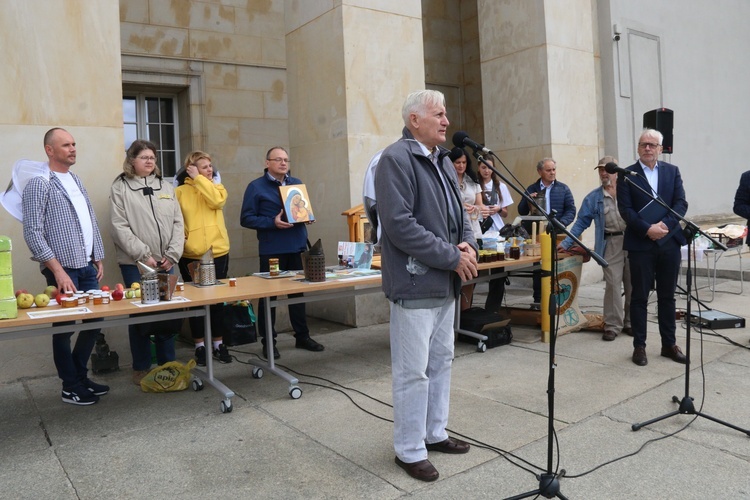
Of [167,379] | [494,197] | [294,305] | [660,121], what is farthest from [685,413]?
[660,121]

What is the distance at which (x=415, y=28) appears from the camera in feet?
26.9

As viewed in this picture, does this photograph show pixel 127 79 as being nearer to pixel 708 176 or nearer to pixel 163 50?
pixel 163 50

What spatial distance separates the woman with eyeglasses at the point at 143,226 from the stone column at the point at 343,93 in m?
2.45

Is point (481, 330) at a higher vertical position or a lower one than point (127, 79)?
lower

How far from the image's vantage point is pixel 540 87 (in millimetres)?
9828

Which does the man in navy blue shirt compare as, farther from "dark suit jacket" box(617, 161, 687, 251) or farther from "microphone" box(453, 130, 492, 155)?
"microphone" box(453, 130, 492, 155)

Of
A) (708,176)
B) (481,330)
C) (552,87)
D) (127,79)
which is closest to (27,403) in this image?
(481,330)

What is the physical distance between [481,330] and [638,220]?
6.17 ft

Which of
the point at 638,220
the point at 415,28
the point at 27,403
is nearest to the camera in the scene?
the point at 27,403

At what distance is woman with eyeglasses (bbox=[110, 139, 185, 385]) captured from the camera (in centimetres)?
538

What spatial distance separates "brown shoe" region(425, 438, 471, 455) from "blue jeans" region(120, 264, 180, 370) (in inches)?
96.2

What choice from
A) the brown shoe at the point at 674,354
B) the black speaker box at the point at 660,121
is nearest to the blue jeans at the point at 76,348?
the brown shoe at the point at 674,354

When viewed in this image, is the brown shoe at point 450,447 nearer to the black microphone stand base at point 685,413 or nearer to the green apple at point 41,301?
the black microphone stand base at point 685,413

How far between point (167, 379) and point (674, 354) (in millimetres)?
4343
